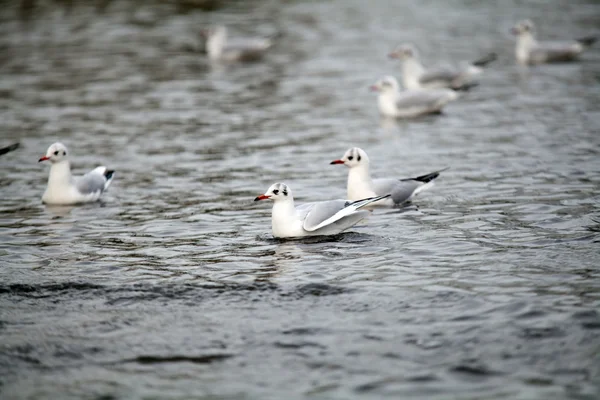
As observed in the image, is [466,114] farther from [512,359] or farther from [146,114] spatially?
[512,359]

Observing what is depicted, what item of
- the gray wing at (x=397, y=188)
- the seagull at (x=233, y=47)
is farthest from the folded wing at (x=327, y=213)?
the seagull at (x=233, y=47)

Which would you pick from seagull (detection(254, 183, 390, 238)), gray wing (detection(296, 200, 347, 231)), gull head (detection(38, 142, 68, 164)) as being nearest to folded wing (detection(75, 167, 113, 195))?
gull head (detection(38, 142, 68, 164))

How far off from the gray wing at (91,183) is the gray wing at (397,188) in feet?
13.7

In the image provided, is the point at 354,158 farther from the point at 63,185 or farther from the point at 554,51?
the point at 554,51

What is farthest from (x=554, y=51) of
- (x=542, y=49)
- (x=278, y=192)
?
(x=278, y=192)

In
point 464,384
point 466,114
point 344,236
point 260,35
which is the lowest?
point 464,384

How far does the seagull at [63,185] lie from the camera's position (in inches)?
562

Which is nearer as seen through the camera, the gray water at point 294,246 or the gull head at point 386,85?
A: the gray water at point 294,246

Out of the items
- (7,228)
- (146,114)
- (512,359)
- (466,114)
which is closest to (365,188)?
(7,228)

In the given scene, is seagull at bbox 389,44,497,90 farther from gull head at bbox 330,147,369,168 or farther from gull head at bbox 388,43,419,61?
gull head at bbox 330,147,369,168

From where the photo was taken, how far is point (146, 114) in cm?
2127

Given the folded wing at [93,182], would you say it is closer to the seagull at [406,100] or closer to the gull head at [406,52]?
the seagull at [406,100]

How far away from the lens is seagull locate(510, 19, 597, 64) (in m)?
24.9

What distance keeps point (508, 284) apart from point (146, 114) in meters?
13.1
